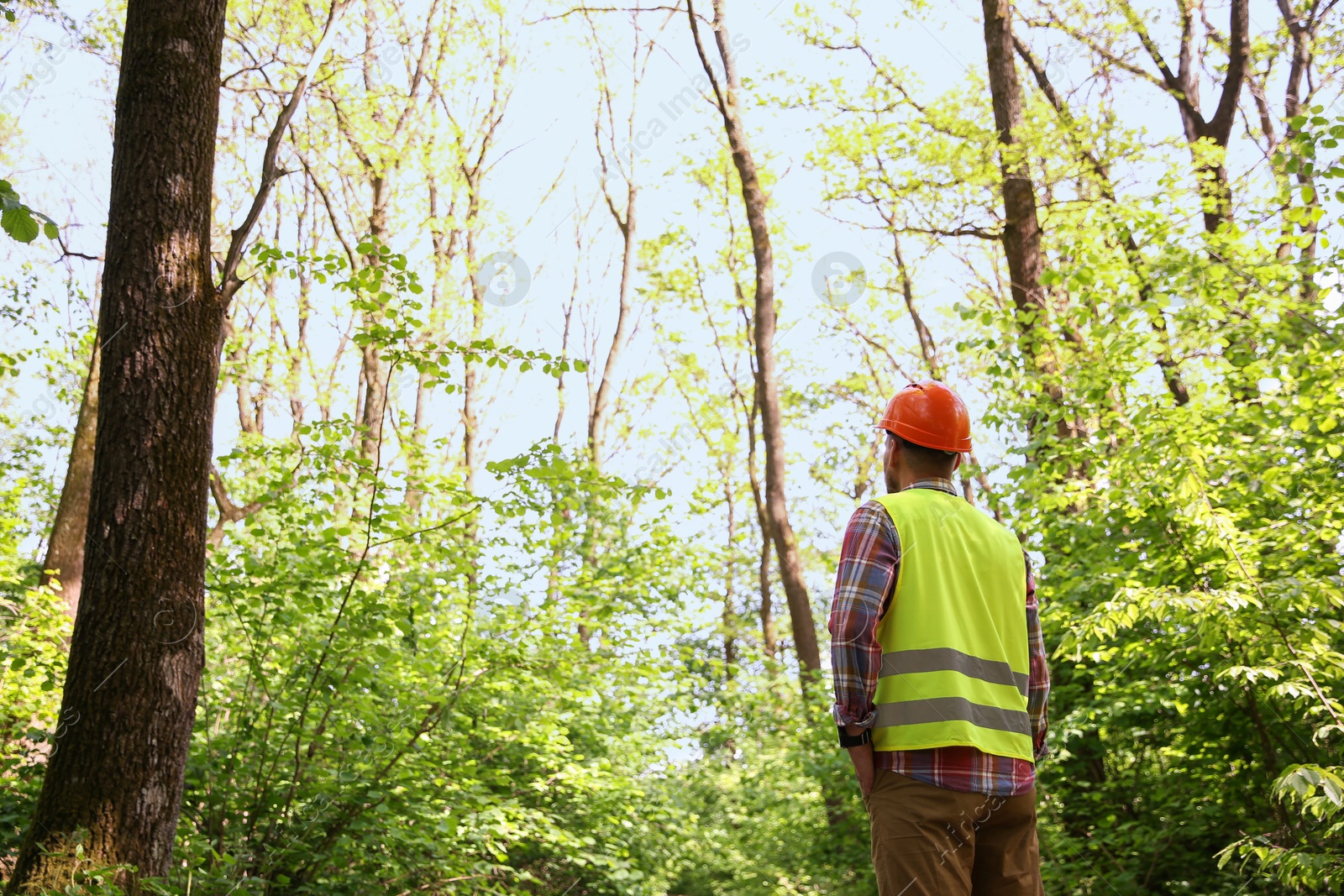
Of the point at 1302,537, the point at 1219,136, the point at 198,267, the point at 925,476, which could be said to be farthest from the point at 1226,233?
the point at 1219,136

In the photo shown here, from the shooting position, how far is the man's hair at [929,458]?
8.69 ft

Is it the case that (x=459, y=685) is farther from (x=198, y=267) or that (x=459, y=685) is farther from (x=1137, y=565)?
(x=1137, y=565)

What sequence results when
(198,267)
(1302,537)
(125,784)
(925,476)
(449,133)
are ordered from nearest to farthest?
(925,476)
(125,784)
(198,267)
(1302,537)
(449,133)

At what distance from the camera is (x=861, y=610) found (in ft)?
7.70

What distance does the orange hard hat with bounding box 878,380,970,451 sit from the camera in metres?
2.63

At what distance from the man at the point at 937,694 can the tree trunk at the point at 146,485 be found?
2655 mm

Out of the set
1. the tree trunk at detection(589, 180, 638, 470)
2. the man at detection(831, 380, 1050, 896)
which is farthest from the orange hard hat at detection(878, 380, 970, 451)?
the tree trunk at detection(589, 180, 638, 470)

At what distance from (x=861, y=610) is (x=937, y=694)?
0.25 metres

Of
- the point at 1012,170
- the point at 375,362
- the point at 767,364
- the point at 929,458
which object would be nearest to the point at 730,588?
the point at 767,364

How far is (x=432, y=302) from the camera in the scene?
15539mm

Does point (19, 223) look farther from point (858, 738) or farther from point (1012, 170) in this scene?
point (1012, 170)

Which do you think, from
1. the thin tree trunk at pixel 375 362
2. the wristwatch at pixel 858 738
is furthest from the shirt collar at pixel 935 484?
the thin tree trunk at pixel 375 362

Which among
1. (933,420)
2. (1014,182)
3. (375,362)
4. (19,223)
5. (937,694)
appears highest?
(1014,182)

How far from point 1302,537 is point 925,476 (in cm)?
293
